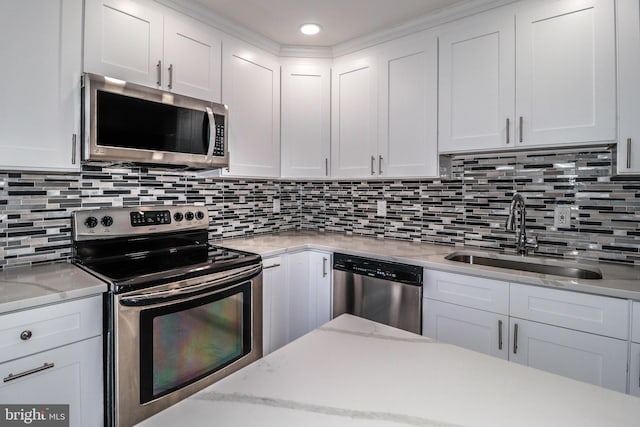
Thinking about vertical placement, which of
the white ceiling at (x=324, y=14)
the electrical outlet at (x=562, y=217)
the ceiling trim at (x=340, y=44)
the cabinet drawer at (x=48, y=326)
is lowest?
the cabinet drawer at (x=48, y=326)

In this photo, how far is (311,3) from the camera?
2.07 m

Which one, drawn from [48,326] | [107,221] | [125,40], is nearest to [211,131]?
[125,40]

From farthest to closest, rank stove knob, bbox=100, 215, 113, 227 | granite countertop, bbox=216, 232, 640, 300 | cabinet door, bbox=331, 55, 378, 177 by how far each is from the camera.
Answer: cabinet door, bbox=331, 55, 378, 177 < stove knob, bbox=100, 215, 113, 227 < granite countertop, bbox=216, 232, 640, 300

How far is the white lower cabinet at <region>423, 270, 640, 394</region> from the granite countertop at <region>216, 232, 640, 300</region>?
4cm

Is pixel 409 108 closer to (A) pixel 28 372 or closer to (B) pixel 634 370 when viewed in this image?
(B) pixel 634 370

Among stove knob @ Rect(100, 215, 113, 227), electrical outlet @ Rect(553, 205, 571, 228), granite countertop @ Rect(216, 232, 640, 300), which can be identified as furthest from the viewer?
electrical outlet @ Rect(553, 205, 571, 228)

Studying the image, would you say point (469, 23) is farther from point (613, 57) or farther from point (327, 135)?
point (327, 135)

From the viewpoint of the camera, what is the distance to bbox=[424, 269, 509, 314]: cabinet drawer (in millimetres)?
1682

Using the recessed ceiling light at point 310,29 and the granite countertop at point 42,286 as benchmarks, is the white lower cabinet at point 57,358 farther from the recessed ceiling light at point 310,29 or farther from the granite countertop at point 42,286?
the recessed ceiling light at point 310,29

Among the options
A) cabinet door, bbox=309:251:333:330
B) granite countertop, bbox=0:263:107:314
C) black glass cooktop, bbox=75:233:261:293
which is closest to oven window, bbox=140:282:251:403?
black glass cooktop, bbox=75:233:261:293

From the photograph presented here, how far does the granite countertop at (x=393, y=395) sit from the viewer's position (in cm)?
54

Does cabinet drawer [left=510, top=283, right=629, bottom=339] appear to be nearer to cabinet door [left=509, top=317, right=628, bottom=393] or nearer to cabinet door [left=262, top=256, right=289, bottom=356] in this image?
cabinet door [left=509, top=317, right=628, bottom=393]

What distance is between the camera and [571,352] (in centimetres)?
150

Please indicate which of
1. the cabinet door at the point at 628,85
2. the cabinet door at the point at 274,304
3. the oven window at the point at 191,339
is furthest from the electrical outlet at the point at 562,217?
the oven window at the point at 191,339
